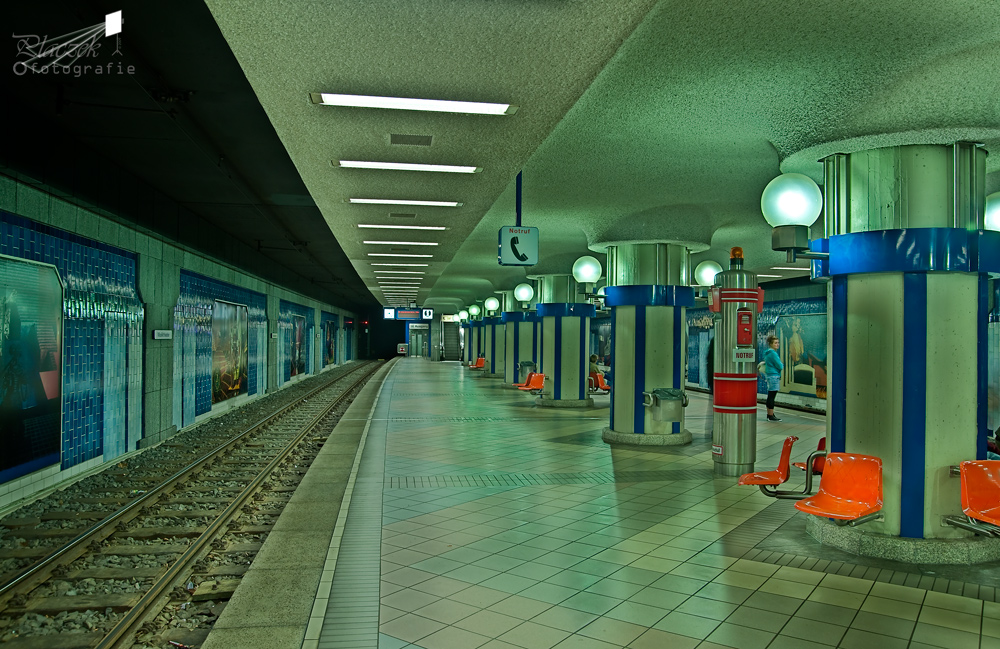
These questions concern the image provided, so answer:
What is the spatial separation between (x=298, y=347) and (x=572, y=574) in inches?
→ 1013

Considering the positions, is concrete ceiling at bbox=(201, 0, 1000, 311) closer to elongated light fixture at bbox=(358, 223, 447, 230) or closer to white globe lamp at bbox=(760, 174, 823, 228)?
white globe lamp at bbox=(760, 174, 823, 228)

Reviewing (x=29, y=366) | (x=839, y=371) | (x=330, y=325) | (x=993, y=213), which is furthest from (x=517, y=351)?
(x=330, y=325)

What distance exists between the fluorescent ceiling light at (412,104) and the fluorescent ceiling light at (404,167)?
5.07 feet

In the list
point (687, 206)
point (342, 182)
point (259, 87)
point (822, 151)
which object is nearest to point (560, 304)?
point (687, 206)

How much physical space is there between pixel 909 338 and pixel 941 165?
1.40 meters

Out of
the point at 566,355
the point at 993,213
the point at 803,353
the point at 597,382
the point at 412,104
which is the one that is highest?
the point at 412,104

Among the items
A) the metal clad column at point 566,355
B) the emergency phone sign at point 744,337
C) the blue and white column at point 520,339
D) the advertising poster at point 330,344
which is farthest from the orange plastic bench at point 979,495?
the advertising poster at point 330,344

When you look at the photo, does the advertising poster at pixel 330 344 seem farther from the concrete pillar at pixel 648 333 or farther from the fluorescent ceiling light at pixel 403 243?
the concrete pillar at pixel 648 333

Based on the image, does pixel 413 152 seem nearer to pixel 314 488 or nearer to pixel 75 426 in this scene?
pixel 314 488

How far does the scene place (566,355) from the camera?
17562mm

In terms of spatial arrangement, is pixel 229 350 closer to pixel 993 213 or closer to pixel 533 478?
pixel 533 478

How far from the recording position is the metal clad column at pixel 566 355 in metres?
17.6

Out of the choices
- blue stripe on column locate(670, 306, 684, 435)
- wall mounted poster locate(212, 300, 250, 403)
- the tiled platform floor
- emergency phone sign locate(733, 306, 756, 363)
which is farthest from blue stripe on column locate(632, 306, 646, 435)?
wall mounted poster locate(212, 300, 250, 403)

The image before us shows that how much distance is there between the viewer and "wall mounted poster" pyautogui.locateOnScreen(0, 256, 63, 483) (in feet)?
22.6
